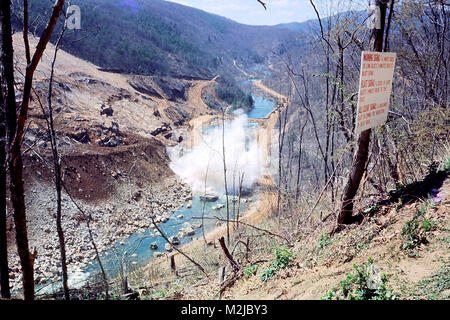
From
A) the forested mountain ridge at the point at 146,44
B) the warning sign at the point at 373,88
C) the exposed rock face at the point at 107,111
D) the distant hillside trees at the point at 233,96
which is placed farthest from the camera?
the distant hillside trees at the point at 233,96

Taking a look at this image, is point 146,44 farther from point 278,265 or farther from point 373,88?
point 373,88

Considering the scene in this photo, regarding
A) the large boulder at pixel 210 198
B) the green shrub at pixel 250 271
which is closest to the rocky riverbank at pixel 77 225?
the large boulder at pixel 210 198

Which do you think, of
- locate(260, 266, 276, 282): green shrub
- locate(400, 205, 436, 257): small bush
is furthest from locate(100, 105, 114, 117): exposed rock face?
locate(400, 205, 436, 257): small bush

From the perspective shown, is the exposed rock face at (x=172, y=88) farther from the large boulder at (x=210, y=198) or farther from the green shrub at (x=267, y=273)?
the green shrub at (x=267, y=273)

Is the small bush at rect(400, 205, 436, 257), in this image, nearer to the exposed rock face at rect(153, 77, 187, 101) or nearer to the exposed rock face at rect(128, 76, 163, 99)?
the exposed rock face at rect(128, 76, 163, 99)

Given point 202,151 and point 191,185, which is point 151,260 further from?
point 202,151

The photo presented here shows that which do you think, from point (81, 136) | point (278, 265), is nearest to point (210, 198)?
point (81, 136)
